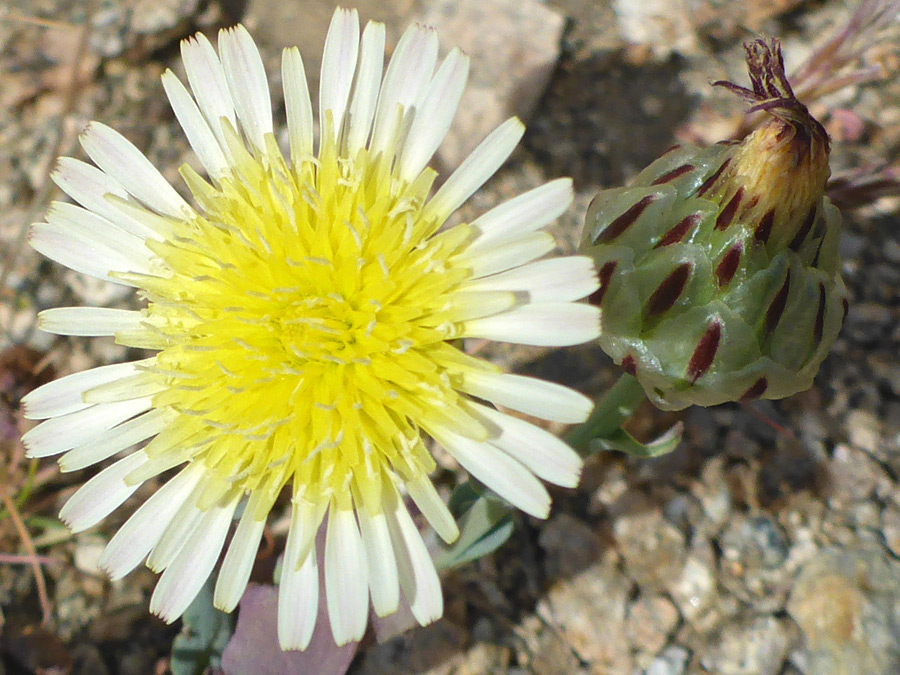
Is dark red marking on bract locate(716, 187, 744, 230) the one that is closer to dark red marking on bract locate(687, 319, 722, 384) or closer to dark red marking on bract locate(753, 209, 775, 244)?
dark red marking on bract locate(753, 209, 775, 244)

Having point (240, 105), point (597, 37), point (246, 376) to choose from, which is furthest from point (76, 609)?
point (597, 37)

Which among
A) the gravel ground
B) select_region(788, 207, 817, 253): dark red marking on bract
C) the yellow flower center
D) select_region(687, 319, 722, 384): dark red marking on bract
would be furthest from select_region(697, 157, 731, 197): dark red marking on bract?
the gravel ground

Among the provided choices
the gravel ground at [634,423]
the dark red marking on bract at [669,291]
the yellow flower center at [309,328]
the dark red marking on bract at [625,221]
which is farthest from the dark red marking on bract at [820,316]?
the gravel ground at [634,423]

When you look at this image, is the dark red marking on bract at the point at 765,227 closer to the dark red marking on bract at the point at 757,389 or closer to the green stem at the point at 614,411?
the dark red marking on bract at the point at 757,389

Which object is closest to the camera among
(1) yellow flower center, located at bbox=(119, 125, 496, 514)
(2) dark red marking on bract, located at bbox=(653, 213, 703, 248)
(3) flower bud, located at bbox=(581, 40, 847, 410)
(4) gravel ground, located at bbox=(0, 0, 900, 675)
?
(3) flower bud, located at bbox=(581, 40, 847, 410)

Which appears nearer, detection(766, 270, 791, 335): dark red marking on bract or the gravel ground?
detection(766, 270, 791, 335): dark red marking on bract

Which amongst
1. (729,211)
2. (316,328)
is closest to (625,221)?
(729,211)
